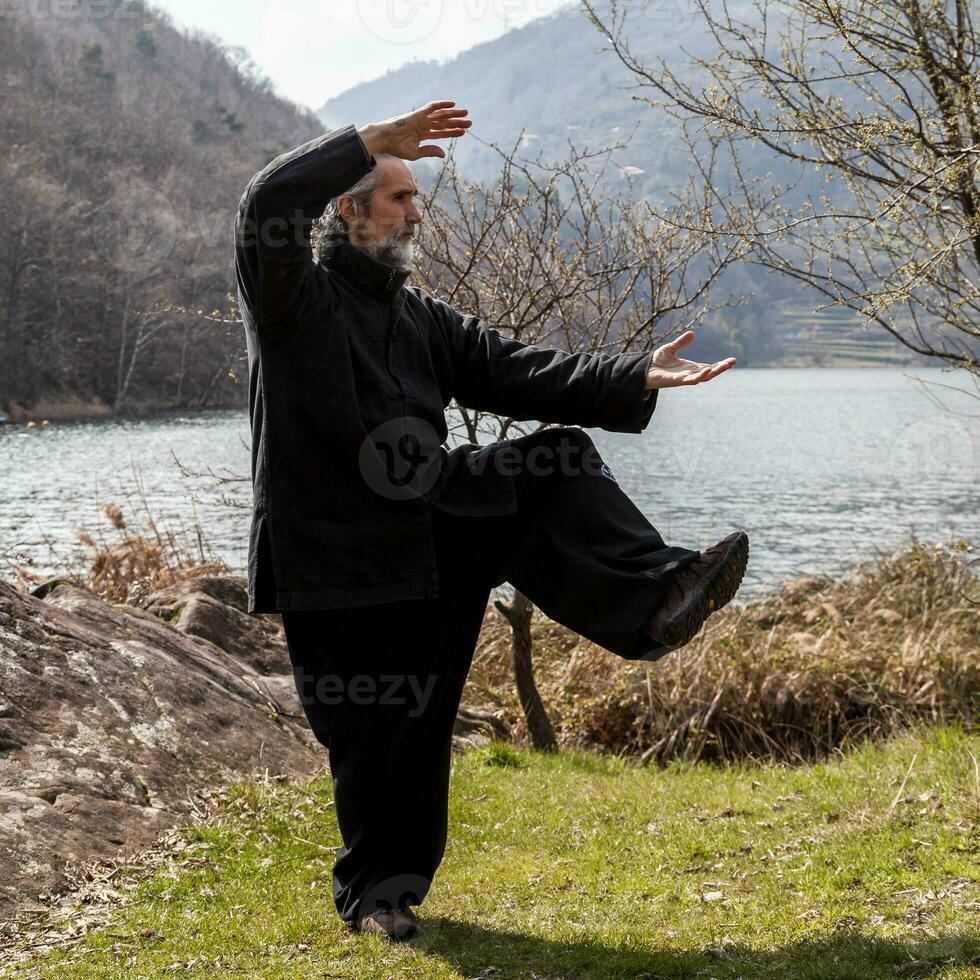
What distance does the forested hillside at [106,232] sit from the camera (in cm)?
4909

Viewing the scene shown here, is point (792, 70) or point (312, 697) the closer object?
point (312, 697)

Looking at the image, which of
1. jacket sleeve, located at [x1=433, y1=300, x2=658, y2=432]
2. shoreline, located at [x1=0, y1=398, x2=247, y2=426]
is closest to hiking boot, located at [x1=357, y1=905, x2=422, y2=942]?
jacket sleeve, located at [x1=433, y1=300, x2=658, y2=432]

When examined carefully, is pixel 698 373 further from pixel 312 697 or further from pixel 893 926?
pixel 893 926

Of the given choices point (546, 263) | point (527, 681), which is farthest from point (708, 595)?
point (546, 263)

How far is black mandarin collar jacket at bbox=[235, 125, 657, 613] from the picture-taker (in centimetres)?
328

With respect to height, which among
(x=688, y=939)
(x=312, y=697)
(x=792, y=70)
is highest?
(x=792, y=70)

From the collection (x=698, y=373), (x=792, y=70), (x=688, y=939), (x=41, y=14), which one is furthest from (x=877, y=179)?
(x=41, y=14)

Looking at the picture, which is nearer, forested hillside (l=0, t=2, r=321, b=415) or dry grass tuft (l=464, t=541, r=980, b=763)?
dry grass tuft (l=464, t=541, r=980, b=763)

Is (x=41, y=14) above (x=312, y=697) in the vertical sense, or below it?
above

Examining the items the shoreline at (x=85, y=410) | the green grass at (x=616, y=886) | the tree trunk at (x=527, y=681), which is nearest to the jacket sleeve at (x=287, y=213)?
the green grass at (x=616, y=886)

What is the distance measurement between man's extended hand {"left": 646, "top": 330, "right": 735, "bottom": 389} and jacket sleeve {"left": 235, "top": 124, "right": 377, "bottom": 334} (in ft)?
3.49

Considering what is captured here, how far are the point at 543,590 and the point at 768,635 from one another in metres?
5.22

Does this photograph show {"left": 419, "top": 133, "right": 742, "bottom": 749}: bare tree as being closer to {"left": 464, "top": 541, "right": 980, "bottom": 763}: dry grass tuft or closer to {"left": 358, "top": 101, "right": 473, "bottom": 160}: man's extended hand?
{"left": 464, "top": 541, "right": 980, "bottom": 763}: dry grass tuft

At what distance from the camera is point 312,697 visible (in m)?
3.63
